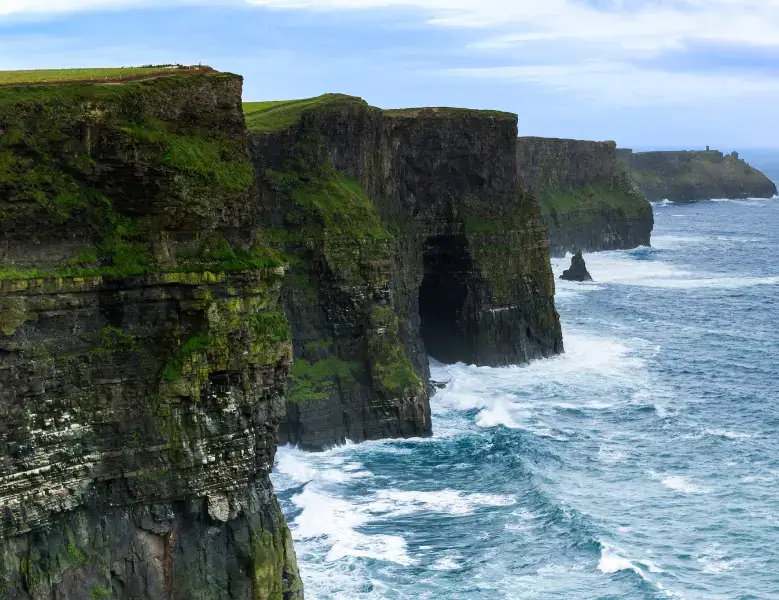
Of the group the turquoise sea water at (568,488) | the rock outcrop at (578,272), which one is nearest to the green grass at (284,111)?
the turquoise sea water at (568,488)

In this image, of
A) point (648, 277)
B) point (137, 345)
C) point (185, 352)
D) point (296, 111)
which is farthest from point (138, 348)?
point (648, 277)

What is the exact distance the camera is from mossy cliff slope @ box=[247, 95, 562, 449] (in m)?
68.6

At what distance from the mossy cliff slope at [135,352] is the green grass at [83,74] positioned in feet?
8.05

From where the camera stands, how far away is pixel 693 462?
66.4 meters

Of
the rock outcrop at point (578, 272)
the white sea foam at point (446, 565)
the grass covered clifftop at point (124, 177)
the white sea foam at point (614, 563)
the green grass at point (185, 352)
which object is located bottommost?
the white sea foam at point (614, 563)

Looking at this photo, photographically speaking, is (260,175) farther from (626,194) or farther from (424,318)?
(626,194)

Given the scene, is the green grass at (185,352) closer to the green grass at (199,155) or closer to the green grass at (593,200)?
the green grass at (199,155)

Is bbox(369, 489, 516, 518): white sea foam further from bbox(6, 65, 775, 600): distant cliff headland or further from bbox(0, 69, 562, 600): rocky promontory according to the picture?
bbox(0, 69, 562, 600): rocky promontory

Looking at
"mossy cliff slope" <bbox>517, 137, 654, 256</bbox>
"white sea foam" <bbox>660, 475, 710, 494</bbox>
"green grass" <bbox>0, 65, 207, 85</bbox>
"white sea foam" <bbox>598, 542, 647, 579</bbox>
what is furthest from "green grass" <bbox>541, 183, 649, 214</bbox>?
"green grass" <bbox>0, 65, 207, 85</bbox>

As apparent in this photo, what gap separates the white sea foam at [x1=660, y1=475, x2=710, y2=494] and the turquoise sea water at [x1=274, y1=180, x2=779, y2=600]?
0.15 metres

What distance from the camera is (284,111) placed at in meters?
74.1

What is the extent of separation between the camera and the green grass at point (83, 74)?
42.4m

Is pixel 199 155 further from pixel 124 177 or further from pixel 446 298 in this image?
pixel 446 298

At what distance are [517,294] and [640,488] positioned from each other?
32.1 m
